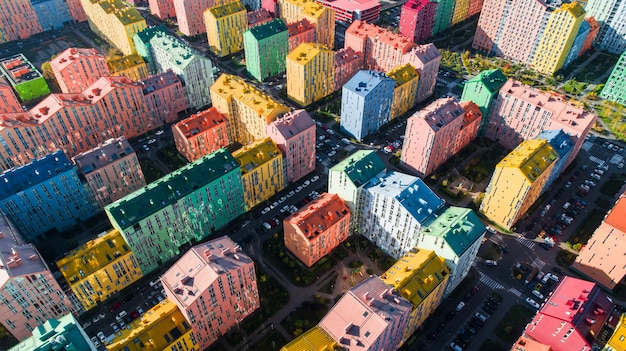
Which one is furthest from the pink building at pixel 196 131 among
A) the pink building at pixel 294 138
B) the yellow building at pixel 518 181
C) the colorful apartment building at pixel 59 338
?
the yellow building at pixel 518 181

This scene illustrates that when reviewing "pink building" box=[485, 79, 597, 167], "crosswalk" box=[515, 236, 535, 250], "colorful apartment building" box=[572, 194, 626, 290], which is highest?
"pink building" box=[485, 79, 597, 167]

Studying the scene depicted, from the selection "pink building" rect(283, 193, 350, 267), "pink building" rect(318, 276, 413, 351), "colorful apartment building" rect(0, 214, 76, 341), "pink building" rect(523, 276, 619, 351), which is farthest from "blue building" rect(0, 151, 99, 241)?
"pink building" rect(523, 276, 619, 351)

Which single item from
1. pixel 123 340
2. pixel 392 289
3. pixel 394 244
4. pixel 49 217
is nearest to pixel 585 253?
pixel 394 244

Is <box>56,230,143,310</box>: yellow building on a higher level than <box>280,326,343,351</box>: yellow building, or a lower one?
lower

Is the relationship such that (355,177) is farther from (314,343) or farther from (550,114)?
(550,114)

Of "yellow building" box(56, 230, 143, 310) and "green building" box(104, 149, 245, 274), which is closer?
"yellow building" box(56, 230, 143, 310)

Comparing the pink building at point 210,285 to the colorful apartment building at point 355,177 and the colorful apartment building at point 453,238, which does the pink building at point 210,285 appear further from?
the colorful apartment building at point 453,238

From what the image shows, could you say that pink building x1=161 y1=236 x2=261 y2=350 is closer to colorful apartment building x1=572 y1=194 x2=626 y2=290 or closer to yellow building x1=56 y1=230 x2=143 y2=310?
yellow building x1=56 y1=230 x2=143 y2=310
